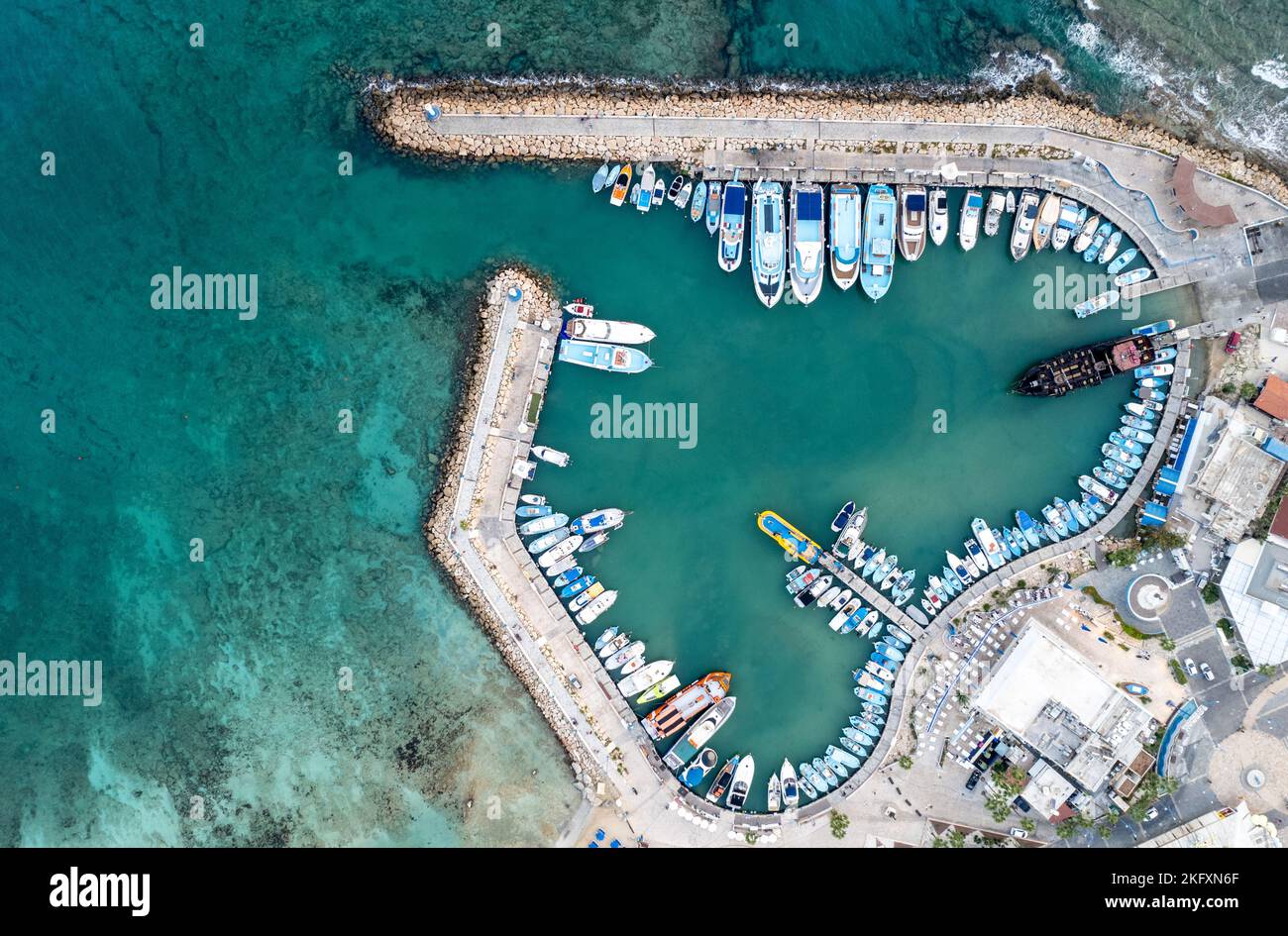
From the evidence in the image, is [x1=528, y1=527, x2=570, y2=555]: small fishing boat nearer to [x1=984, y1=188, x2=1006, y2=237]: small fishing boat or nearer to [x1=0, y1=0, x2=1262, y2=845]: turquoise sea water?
[x1=0, y1=0, x2=1262, y2=845]: turquoise sea water

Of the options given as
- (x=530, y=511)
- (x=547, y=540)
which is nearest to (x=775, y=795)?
(x=547, y=540)

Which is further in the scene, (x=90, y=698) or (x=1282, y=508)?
(x=90, y=698)

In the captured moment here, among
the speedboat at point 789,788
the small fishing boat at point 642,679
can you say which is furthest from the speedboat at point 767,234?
the speedboat at point 789,788

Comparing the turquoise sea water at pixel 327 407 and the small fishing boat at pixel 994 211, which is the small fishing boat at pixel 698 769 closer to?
the turquoise sea water at pixel 327 407

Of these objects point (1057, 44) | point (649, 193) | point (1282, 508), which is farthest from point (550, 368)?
point (1282, 508)
